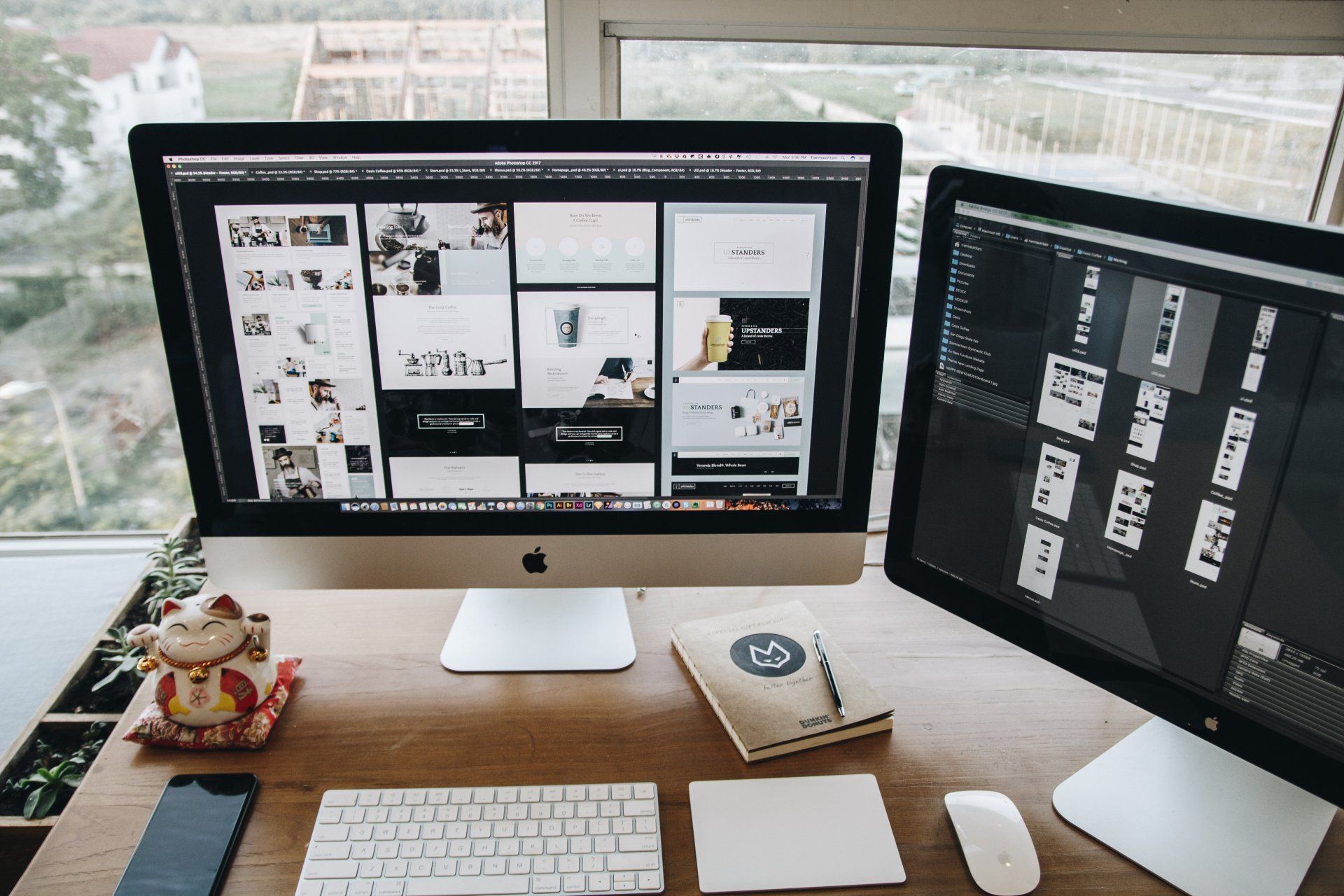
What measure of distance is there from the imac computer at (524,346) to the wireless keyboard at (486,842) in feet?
0.64

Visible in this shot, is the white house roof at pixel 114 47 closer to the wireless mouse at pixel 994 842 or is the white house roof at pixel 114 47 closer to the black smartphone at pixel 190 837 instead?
the black smartphone at pixel 190 837

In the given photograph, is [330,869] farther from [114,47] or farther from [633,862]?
[114,47]

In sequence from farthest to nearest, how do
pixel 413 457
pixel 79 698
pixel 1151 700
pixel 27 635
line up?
pixel 27 635
pixel 79 698
pixel 413 457
pixel 1151 700

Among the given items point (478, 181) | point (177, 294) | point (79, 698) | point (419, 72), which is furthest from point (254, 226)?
point (79, 698)

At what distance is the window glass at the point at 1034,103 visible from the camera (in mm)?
1194

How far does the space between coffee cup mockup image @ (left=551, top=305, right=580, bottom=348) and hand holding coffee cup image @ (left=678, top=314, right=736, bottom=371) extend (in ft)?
0.34

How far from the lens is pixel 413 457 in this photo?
919 mm

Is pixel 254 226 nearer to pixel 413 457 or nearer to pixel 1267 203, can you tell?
pixel 413 457

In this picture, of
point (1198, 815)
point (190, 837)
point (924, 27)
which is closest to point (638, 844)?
point (190, 837)

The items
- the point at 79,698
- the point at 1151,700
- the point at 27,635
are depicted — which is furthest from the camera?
the point at 27,635

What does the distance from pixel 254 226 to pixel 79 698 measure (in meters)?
0.70

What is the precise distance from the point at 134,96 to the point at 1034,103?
3.78 ft

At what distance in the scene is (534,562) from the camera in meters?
0.97

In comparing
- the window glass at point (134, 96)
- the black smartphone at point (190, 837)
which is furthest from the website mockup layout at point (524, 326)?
the window glass at point (134, 96)
